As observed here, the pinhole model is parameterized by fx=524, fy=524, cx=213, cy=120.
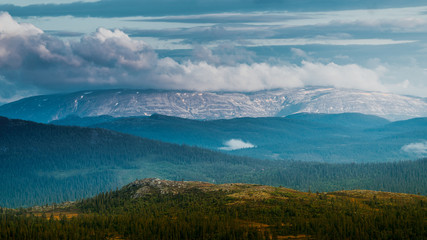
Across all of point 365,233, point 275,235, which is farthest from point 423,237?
point 275,235

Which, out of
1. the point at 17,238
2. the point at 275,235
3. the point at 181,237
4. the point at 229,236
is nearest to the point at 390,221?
the point at 275,235

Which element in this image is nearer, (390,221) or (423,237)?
(423,237)

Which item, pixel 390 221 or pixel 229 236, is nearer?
pixel 229 236

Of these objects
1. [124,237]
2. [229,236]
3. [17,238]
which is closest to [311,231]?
[229,236]

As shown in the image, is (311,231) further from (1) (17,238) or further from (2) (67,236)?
(1) (17,238)

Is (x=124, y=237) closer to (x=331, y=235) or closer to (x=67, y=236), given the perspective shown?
(x=67, y=236)

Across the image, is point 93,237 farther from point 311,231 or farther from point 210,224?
point 311,231

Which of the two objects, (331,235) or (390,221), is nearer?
(331,235)
